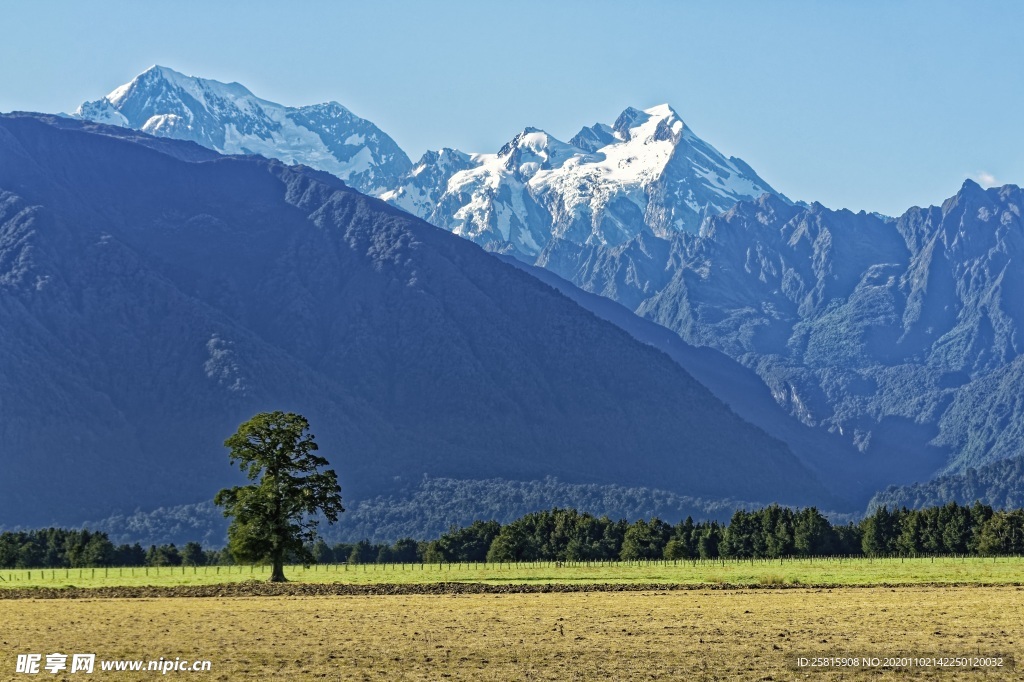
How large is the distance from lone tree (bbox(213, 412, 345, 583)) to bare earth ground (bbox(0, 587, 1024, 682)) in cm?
1988

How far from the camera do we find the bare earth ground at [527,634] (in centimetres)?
6644

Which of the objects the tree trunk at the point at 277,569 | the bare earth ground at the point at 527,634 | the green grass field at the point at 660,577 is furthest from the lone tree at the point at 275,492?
the bare earth ground at the point at 527,634

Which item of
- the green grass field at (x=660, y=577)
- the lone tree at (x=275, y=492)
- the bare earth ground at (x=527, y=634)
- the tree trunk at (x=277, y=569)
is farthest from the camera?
the tree trunk at (x=277, y=569)

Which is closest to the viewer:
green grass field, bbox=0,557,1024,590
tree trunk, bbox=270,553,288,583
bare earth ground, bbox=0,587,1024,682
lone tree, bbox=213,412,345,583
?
bare earth ground, bbox=0,587,1024,682

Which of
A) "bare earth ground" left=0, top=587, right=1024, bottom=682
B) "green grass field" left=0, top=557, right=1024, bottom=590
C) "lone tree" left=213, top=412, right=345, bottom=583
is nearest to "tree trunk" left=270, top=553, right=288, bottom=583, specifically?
"lone tree" left=213, top=412, right=345, bottom=583

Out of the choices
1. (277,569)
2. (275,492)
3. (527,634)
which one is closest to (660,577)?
(277,569)

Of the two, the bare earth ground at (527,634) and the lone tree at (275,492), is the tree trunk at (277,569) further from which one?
the bare earth ground at (527,634)

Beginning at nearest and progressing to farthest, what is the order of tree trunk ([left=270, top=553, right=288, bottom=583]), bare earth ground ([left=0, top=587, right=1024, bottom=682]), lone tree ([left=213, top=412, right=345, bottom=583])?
bare earth ground ([left=0, top=587, right=1024, bottom=682])
lone tree ([left=213, top=412, right=345, bottom=583])
tree trunk ([left=270, top=553, right=288, bottom=583])

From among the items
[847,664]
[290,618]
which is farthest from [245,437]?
[847,664]

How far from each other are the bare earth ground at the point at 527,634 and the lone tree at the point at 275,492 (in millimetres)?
19880

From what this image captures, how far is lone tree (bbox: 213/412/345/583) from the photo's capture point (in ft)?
411

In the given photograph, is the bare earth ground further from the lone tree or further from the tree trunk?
the tree trunk

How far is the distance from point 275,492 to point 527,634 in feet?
166

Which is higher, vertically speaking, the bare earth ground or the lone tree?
the lone tree
